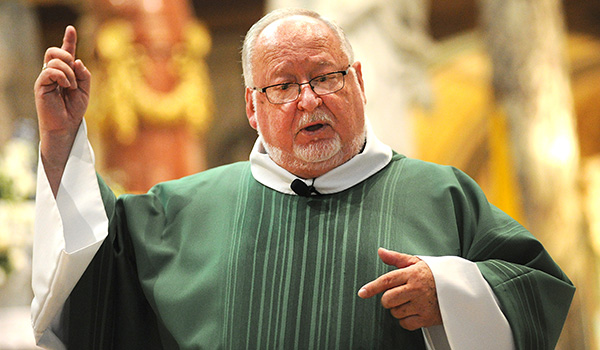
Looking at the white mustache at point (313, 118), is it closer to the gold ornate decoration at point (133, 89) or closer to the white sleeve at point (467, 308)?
the white sleeve at point (467, 308)

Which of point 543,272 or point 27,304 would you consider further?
point 27,304

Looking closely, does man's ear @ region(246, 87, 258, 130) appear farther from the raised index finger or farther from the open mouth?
the raised index finger

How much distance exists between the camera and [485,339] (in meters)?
2.07

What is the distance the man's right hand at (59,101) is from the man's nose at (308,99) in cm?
65

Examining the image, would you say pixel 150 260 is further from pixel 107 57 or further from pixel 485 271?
pixel 107 57

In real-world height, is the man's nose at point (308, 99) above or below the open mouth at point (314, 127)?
above

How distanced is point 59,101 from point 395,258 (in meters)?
1.09

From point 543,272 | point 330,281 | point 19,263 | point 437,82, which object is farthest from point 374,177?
point 437,82

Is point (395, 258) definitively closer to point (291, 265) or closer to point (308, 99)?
point (291, 265)

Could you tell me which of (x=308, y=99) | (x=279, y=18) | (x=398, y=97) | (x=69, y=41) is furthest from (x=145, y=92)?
(x=308, y=99)

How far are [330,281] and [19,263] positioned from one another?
2089mm

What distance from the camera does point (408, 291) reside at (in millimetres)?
2006

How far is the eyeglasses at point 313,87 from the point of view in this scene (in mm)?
2373

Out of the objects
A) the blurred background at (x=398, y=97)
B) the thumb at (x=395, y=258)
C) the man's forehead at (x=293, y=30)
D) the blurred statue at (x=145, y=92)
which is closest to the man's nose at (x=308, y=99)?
the man's forehead at (x=293, y=30)
